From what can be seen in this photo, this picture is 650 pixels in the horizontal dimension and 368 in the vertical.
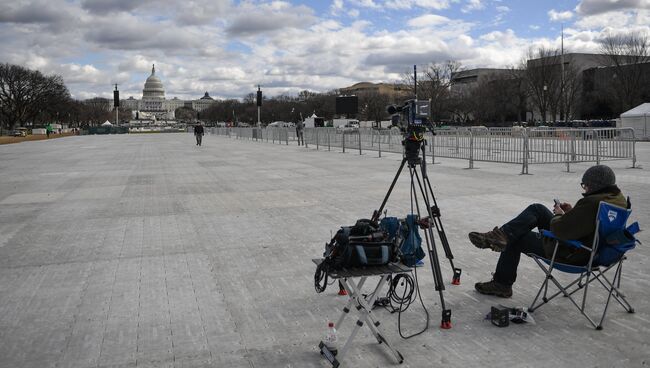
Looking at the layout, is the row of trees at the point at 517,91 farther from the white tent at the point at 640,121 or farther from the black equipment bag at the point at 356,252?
the black equipment bag at the point at 356,252

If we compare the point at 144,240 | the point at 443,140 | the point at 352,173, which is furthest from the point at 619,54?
the point at 144,240

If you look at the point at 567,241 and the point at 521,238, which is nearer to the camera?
the point at 567,241

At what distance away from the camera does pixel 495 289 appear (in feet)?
16.5

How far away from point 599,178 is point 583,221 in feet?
1.21

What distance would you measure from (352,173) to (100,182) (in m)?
7.05

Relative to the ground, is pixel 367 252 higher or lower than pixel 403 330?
higher

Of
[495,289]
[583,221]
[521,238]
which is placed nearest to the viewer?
[583,221]

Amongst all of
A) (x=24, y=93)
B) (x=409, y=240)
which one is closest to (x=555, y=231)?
(x=409, y=240)

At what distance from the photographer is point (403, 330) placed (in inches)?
169

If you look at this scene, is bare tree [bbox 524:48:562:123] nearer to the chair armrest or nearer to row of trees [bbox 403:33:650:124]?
row of trees [bbox 403:33:650:124]

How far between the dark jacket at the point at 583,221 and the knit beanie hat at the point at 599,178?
4 cm

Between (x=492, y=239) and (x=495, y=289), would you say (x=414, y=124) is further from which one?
(x=495, y=289)

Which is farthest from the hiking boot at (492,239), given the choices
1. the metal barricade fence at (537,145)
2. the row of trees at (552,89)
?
the row of trees at (552,89)

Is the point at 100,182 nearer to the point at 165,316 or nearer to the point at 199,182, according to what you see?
the point at 199,182
